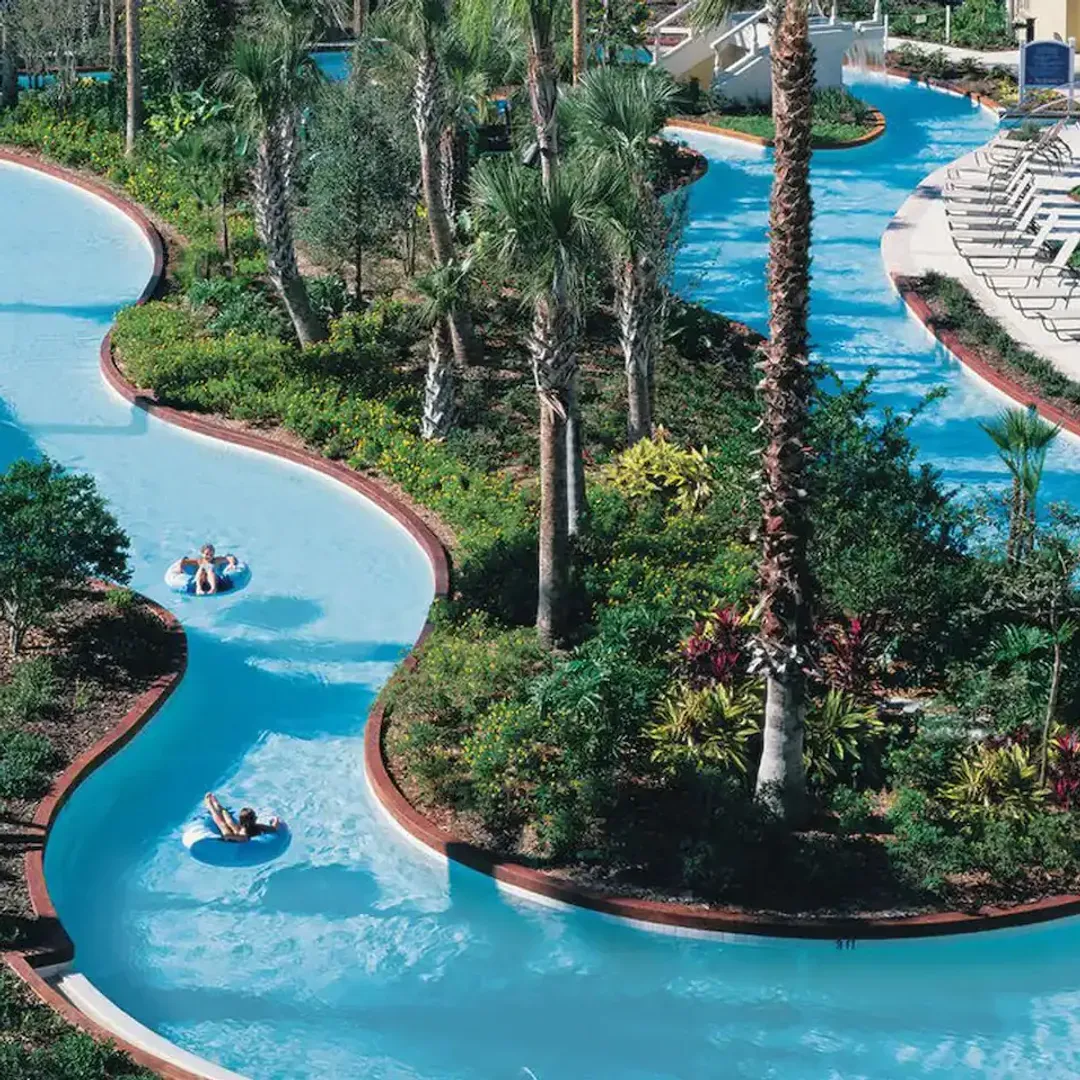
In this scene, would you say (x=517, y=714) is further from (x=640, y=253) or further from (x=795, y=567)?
(x=640, y=253)

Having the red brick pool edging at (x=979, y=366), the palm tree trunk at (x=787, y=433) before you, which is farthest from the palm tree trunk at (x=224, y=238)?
the palm tree trunk at (x=787, y=433)

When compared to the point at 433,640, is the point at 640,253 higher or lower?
higher

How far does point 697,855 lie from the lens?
17484 mm

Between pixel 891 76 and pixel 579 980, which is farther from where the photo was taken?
pixel 891 76

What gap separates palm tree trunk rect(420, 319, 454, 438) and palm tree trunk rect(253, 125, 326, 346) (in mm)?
3049

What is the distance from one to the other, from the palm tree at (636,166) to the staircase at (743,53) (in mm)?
18928

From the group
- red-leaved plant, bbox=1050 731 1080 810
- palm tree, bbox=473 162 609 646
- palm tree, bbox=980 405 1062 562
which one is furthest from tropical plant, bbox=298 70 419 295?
red-leaved plant, bbox=1050 731 1080 810

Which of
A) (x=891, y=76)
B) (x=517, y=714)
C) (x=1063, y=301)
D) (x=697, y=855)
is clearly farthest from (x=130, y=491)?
(x=891, y=76)

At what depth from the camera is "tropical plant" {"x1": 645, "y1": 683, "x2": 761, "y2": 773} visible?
1859 cm

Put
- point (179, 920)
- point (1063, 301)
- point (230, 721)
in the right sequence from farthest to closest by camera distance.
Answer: point (1063, 301)
point (230, 721)
point (179, 920)

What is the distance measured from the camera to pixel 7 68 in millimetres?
41438

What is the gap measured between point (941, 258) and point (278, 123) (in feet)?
39.1

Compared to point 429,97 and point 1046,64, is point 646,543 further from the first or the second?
point 1046,64

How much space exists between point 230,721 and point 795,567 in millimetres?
6976
